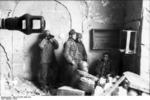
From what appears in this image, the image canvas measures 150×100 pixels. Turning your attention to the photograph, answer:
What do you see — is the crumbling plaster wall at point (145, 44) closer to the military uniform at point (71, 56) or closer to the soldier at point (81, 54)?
the soldier at point (81, 54)

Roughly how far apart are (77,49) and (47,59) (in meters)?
0.49

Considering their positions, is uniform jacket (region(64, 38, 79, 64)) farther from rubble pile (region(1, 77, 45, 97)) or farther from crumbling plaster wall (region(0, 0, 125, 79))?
rubble pile (region(1, 77, 45, 97))

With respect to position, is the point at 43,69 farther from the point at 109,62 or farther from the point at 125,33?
the point at 125,33

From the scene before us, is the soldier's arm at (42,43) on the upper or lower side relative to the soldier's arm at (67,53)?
upper

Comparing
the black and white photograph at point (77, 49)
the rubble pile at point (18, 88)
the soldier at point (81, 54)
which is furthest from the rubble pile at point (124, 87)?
the rubble pile at point (18, 88)

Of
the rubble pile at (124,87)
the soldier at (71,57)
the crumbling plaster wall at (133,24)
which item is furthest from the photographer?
the soldier at (71,57)

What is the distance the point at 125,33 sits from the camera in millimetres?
4137

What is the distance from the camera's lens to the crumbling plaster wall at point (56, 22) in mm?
4051

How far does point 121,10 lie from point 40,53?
149 centimetres

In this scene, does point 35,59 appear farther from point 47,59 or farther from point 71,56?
point 71,56

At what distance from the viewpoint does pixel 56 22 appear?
4.16m

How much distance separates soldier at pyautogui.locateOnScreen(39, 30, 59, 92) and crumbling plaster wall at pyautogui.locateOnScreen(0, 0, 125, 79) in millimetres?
115

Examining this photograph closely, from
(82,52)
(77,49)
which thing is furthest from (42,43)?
(82,52)

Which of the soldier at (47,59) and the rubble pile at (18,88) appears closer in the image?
the rubble pile at (18,88)
